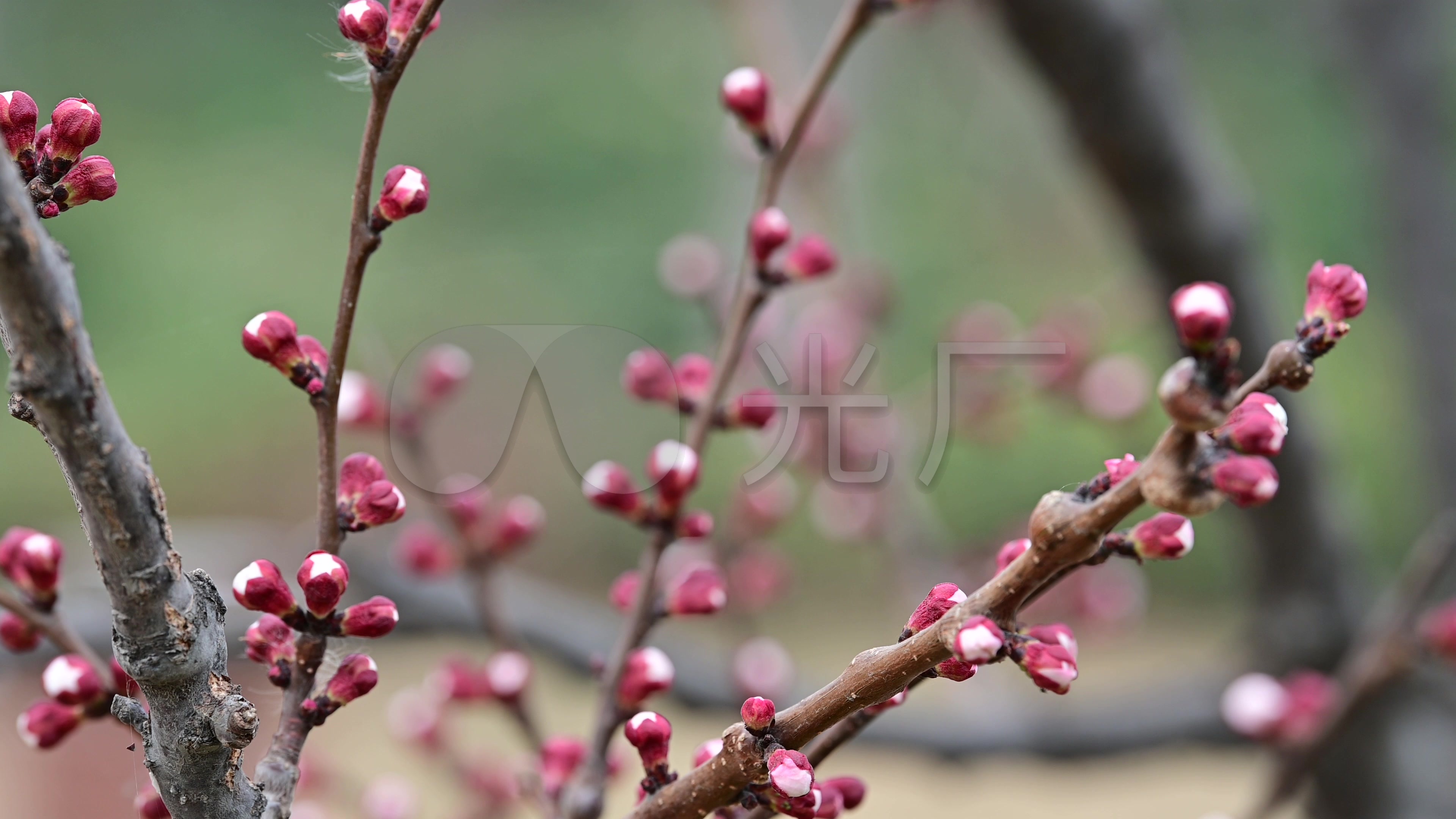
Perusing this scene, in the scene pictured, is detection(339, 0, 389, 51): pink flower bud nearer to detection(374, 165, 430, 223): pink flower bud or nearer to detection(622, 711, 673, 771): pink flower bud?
detection(374, 165, 430, 223): pink flower bud

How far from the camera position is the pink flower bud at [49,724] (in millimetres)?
281

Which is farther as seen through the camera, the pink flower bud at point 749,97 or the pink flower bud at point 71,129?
the pink flower bud at point 749,97

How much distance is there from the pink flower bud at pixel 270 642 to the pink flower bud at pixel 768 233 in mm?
178

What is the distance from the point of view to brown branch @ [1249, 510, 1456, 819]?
1.31 feet

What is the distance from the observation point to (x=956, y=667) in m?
0.21

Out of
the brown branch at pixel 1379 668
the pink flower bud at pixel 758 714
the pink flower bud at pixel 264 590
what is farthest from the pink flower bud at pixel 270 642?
the brown branch at pixel 1379 668

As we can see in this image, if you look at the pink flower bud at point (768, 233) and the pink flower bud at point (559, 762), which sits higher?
the pink flower bud at point (768, 233)

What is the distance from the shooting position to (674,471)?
34 cm

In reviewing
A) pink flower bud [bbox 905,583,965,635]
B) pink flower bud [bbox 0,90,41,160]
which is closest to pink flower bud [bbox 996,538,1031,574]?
pink flower bud [bbox 905,583,965,635]

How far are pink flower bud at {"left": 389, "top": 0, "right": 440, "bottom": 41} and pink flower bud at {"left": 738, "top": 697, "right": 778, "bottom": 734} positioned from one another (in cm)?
16

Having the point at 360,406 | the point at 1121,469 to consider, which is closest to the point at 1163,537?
the point at 1121,469

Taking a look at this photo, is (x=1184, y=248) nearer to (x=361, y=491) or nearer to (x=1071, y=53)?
(x=1071, y=53)

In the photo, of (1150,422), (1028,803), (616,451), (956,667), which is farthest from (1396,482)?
(956,667)

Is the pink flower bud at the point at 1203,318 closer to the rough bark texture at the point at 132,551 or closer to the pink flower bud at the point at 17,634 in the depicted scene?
the rough bark texture at the point at 132,551
